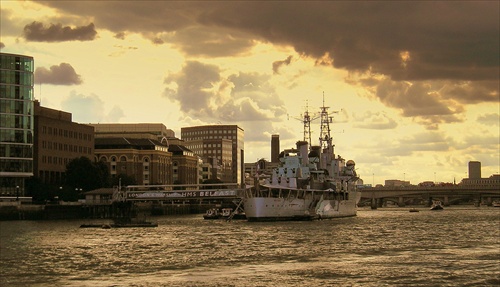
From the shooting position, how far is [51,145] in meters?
188

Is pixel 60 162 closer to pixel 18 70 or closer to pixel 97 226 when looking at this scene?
pixel 18 70

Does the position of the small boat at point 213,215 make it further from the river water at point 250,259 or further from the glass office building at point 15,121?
the river water at point 250,259

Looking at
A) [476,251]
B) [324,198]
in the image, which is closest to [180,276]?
[476,251]

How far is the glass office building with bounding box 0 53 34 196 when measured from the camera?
15862 centimetres

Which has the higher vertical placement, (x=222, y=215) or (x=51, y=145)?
(x=51, y=145)

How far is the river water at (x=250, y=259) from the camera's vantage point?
5409cm

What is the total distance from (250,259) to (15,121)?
339 feet

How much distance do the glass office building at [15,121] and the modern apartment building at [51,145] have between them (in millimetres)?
17689

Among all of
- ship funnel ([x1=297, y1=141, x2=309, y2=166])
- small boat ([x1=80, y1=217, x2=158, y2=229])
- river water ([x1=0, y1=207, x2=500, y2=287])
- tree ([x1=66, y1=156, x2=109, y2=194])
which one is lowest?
river water ([x1=0, y1=207, x2=500, y2=287])

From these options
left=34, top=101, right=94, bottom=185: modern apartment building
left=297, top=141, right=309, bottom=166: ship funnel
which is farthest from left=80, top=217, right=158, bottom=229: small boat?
left=34, top=101, right=94, bottom=185: modern apartment building

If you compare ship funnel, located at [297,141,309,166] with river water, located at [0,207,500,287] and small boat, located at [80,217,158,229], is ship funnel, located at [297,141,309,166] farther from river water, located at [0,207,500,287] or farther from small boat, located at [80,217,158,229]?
river water, located at [0,207,500,287]

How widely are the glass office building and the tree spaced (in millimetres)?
19017

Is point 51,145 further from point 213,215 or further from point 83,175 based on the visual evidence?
point 213,215

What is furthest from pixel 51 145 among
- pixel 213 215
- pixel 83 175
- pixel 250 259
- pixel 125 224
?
pixel 250 259
